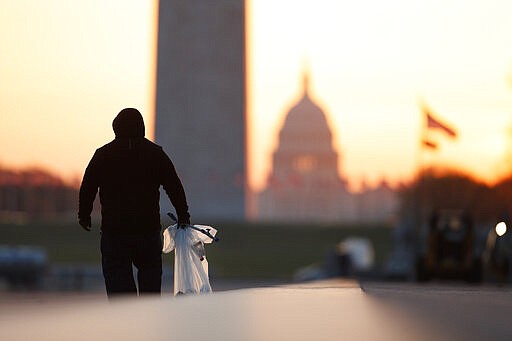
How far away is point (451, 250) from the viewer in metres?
32.7

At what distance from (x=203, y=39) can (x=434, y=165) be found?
22.3 meters

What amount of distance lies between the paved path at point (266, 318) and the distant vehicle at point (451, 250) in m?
22.4

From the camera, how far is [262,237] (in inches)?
4877

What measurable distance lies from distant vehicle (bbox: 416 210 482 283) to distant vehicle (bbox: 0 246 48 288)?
113ft

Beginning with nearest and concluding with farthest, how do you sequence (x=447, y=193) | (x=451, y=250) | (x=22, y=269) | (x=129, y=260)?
(x=129, y=260) → (x=451, y=250) → (x=22, y=269) → (x=447, y=193)

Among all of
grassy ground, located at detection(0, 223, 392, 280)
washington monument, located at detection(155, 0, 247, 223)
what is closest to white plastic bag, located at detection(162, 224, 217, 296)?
grassy ground, located at detection(0, 223, 392, 280)

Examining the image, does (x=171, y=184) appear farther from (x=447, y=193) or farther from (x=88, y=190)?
(x=447, y=193)

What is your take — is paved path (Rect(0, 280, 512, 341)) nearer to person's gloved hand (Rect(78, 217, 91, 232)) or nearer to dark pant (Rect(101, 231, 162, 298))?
dark pant (Rect(101, 231, 162, 298))

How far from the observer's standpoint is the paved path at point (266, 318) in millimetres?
7297

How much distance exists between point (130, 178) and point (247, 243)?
4322 inches

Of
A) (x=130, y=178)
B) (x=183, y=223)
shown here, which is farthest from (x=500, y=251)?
(x=130, y=178)

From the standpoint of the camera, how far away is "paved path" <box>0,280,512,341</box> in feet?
23.9

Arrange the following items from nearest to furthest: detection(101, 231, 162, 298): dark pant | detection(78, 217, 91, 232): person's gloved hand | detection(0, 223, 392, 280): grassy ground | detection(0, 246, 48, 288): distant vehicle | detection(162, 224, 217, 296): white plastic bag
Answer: detection(101, 231, 162, 298): dark pant, detection(78, 217, 91, 232): person's gloved hand, detection(162, 224, 217, 296): white plastic bag, detection(0, 246, 48, 288): distant vehicle, detection(0, 223, 392, 280): grassy ground

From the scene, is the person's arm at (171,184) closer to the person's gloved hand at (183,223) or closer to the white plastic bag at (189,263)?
the person's gloved hand at (183,223)
